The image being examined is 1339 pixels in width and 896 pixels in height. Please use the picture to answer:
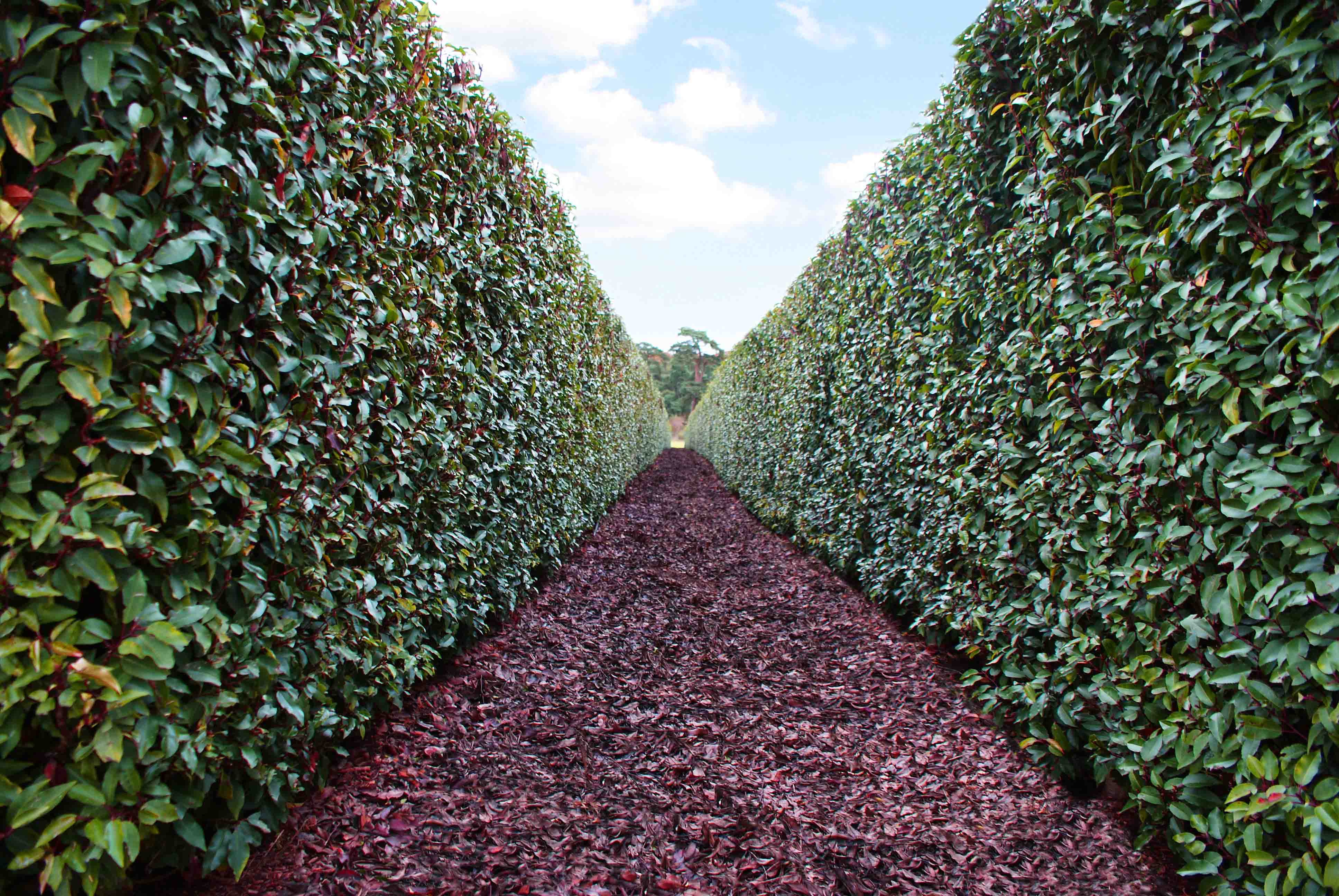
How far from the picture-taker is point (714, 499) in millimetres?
12195

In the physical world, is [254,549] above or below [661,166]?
below

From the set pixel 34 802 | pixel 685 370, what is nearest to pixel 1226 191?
pixel 34 802

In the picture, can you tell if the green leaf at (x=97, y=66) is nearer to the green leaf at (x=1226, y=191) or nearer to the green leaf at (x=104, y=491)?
the green leaf at (x=104, y=491)

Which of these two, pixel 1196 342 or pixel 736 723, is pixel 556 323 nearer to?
pixel 736 723

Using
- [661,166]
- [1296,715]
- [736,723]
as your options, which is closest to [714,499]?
[736,723]

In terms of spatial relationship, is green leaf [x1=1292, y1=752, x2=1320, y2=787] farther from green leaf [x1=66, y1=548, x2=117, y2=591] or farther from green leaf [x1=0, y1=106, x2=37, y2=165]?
green leaf [x1=0, y1=106, x2=37, y2=165]

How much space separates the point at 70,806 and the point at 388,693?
131 centimetres

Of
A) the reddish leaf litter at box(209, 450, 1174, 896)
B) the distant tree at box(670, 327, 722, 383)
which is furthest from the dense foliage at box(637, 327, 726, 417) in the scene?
the reddish leaf litter at box(209, 450, 1174, 896)

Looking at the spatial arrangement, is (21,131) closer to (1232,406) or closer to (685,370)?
(1232,406)

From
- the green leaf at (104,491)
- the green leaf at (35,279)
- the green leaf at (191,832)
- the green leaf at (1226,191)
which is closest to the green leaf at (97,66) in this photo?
the green leaf at (35,279)

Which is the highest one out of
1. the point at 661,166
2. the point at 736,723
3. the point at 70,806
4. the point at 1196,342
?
the point at 661,166

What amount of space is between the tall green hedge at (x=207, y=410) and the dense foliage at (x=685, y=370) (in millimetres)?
43922

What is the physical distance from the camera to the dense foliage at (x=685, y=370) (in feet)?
155

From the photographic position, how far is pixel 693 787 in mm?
2711
